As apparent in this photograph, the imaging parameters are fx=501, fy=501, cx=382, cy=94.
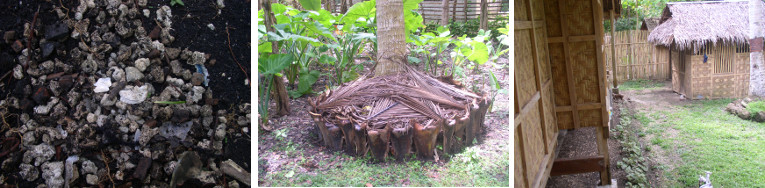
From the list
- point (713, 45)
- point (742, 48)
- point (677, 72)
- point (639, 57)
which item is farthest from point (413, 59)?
point (639, 57)

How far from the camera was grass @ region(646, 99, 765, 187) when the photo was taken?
17.4 feet

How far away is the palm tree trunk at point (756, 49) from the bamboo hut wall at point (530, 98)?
6993mm

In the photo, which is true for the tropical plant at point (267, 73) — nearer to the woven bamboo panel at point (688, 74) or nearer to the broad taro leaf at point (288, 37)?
the broad taro leaf at point (288, 37)

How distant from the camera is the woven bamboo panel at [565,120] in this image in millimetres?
3518

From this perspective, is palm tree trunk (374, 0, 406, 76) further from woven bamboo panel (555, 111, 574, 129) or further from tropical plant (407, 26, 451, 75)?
woven bamboo panel (555, 111, 574, 129)

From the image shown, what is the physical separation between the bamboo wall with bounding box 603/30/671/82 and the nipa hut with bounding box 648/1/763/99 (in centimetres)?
207

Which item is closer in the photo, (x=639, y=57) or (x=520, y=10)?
(x=520, y=10)

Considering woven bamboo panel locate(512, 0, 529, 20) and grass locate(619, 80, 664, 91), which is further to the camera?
grass locate(619, 80, 664, 91)

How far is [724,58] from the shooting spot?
953 centimetres

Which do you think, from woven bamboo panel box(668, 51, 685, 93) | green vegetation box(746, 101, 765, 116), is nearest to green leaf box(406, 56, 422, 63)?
green vegetation box(746, 101, 765, 116)

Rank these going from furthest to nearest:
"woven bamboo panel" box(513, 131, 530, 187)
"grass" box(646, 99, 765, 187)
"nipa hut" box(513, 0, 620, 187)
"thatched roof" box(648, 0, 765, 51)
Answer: "thatched roof" box(648, 0, 765, 51), "grass" box(646, 99, 765, 187), "nipa hut" box(513, 0, 620, 187), "woven bamboo panel" box(513, 131, 530, 187)

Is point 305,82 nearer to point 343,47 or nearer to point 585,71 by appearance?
point 343,47

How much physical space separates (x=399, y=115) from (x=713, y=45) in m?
9.96

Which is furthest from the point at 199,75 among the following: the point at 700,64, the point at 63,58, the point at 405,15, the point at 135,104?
the point at 700,64
